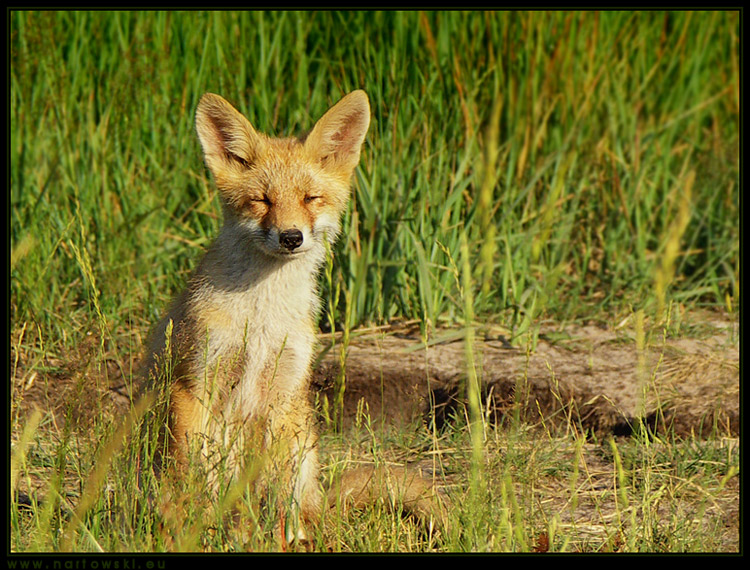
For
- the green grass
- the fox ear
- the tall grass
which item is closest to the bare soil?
the green grass

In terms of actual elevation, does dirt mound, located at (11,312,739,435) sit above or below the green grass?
→ below

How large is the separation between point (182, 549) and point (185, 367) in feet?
3.80

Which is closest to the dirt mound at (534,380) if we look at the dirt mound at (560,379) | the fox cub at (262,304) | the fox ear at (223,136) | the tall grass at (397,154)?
the dirt mound at (560,379)

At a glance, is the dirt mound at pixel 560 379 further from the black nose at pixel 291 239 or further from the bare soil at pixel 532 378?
the black nose at pixel 291 239

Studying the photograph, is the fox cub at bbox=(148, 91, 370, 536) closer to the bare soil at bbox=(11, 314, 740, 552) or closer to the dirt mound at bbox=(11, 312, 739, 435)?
the bare soil at bbox=(11, 314, 740, 552)

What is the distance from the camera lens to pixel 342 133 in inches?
168

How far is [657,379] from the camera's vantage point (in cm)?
491

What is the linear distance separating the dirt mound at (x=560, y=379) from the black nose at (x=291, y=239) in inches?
38.0

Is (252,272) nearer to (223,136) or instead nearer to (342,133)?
(223,136)

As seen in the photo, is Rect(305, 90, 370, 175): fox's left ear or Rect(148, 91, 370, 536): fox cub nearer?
Rect(148, 91, 370, 536): fox cub

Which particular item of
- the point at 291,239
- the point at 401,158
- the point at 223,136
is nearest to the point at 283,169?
the point at 223,136

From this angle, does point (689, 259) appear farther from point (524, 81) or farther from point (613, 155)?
point (524, 81)

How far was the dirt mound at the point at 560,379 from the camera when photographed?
15.3 feet

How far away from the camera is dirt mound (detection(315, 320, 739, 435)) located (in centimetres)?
466
